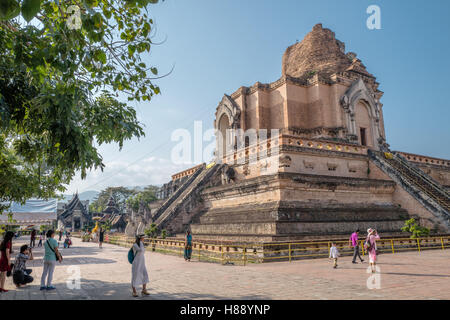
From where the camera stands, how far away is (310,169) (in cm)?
1716

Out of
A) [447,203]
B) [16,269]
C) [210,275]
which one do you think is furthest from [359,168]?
[16,269]

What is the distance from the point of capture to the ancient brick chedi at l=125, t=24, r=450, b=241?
1471cm

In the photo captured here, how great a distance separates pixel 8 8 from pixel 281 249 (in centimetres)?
1057

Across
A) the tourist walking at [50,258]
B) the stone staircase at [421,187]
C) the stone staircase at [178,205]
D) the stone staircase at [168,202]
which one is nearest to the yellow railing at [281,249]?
the stone staircase at [421,187]

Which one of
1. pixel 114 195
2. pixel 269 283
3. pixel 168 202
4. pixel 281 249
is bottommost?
pixel 269 283

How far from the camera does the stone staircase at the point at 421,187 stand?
54.3 feet

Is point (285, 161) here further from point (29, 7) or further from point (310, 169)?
point (29, 7)

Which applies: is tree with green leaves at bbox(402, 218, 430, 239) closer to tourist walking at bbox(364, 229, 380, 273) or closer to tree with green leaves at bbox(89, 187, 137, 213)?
tourist walking at bbox(364, 229, 380, 273)

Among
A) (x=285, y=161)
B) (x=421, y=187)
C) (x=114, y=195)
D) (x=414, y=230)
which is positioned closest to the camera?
(x=414, y=230)

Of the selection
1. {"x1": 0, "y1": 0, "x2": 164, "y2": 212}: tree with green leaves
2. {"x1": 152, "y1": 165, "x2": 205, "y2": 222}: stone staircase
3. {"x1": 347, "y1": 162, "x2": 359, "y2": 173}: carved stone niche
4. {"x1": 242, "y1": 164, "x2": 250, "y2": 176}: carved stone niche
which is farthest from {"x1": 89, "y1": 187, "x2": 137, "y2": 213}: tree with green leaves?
{"x1": 0, "y1": 0, "x2": 164, "y2": 212}: tree with green leaves

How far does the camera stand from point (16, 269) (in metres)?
8.40

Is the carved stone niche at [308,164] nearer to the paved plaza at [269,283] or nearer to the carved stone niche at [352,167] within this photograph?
the carved stone niche at [352,167]

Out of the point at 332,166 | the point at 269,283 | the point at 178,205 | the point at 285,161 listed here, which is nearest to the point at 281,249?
the point at 269,283
